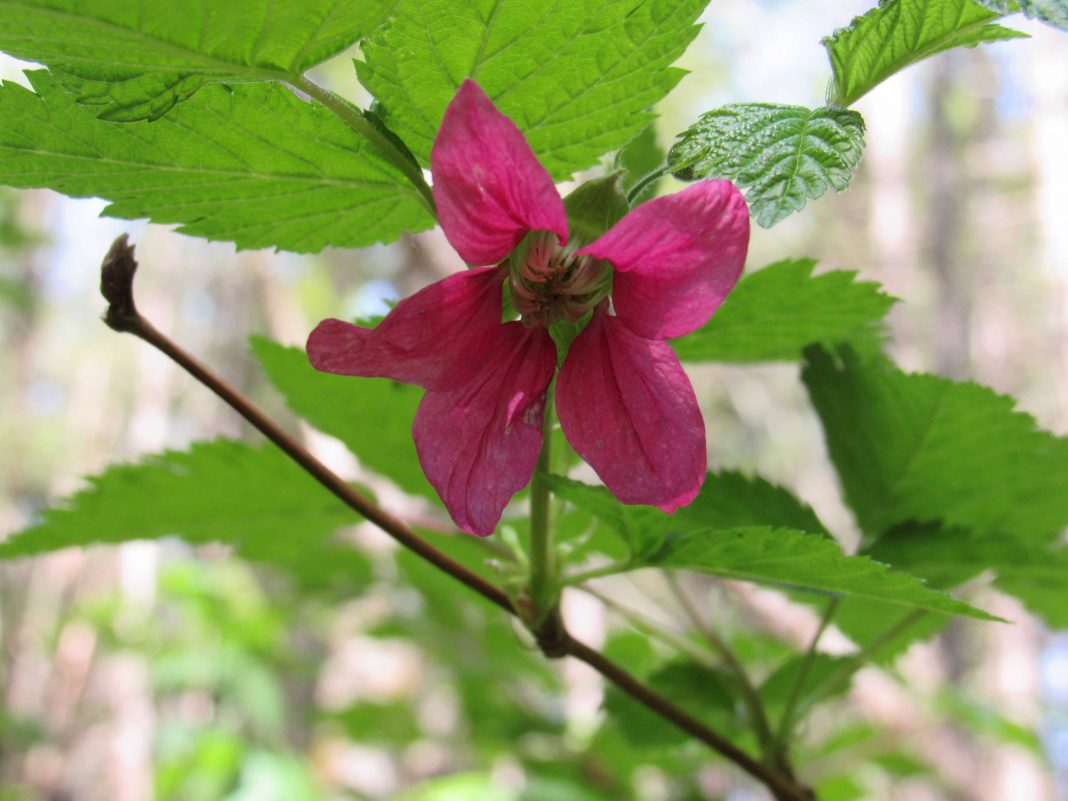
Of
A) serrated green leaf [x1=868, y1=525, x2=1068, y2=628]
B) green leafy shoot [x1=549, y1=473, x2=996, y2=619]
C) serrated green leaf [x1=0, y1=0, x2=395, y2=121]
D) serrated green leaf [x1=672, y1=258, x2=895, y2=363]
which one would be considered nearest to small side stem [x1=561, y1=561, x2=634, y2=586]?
green leafy shoot [x1=549, y1=473, x2=996, y2=619]

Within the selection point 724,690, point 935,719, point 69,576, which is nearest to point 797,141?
point 724,690

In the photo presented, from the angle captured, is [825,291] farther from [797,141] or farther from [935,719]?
[935,719]

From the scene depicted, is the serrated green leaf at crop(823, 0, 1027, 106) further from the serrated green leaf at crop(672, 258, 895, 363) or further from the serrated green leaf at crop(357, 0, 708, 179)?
the serrated green leaf at crop(672, 258, 895, 363)

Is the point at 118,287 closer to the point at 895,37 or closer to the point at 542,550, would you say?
the point at 542,550

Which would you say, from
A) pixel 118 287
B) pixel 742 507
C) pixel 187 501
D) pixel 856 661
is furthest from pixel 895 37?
pixel 187 501

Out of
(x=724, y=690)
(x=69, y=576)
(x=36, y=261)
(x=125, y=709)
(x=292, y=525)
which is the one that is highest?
(x=36, y=261)

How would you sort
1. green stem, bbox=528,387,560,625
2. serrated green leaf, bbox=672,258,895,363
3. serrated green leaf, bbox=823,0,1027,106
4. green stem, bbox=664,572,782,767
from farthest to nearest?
green stem, bbox=664,572,782,767
serrated green leaf, bbox=672,258,895,363
green stem, bbox=528,387,560,625
serrated green leaf, bbox=823,0,1027,106
